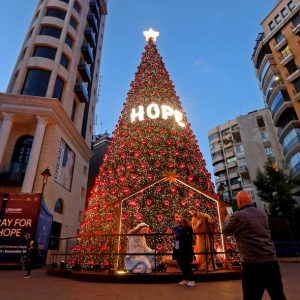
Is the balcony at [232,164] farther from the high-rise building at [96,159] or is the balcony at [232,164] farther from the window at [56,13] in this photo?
the window at [56,13]

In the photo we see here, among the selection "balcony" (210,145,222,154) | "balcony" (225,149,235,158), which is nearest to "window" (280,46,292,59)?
"balcony" (225,149,235,158)

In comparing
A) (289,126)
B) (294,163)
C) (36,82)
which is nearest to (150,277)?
(36,82)

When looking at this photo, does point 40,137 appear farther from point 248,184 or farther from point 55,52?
point 248,184

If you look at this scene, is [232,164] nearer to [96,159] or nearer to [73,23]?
[96,159]

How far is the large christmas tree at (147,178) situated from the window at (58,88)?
12.9 meters

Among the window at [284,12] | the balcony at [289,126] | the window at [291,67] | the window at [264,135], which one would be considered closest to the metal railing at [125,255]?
the balcony at [289,126]

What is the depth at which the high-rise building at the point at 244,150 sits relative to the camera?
121ft

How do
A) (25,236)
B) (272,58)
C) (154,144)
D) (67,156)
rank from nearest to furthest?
(154,144) → (25,236) → (67,156) → (272,58)

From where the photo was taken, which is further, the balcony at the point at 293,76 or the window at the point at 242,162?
the window at the point at 242,162

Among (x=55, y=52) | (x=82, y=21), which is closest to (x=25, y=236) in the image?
(x=55, y=52)

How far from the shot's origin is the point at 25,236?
35.7ft

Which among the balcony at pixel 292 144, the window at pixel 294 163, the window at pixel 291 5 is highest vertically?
the window at pixel 291 5

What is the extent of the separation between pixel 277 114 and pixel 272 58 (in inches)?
343

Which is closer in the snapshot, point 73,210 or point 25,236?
point 25,236
